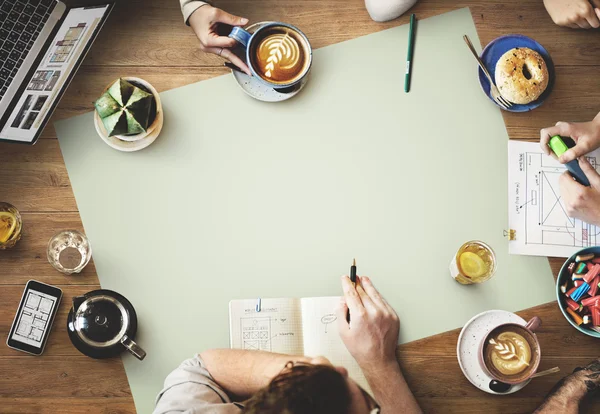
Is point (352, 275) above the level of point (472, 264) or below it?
below

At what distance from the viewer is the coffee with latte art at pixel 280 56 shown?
1247 millimetres

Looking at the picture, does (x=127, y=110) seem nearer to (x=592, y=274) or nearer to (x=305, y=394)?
(x=305, y=394)

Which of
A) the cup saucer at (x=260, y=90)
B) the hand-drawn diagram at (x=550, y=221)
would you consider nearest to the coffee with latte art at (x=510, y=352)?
the hand-drawn diagram at (x=550, y=221)

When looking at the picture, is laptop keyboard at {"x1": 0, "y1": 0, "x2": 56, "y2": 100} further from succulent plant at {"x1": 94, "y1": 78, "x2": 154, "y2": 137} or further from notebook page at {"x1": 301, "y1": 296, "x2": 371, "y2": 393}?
notebook page at {"x1": 301, "y1": 296, "x2": 371, "y2": 393}

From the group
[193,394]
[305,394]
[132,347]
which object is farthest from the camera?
[132,347]

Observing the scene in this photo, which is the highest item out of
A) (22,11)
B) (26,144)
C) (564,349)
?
(564,349)

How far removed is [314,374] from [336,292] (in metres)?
0.39

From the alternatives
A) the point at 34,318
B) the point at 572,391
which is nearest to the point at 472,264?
the point at 572,391

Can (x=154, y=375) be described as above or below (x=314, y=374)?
below

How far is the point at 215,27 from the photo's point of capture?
1.28 meters

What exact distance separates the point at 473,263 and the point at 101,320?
916 millimetres

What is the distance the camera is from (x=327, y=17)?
137 centimetres

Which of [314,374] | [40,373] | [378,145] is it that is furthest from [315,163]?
[40,373]

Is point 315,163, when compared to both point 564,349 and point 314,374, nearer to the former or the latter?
point 314,374
